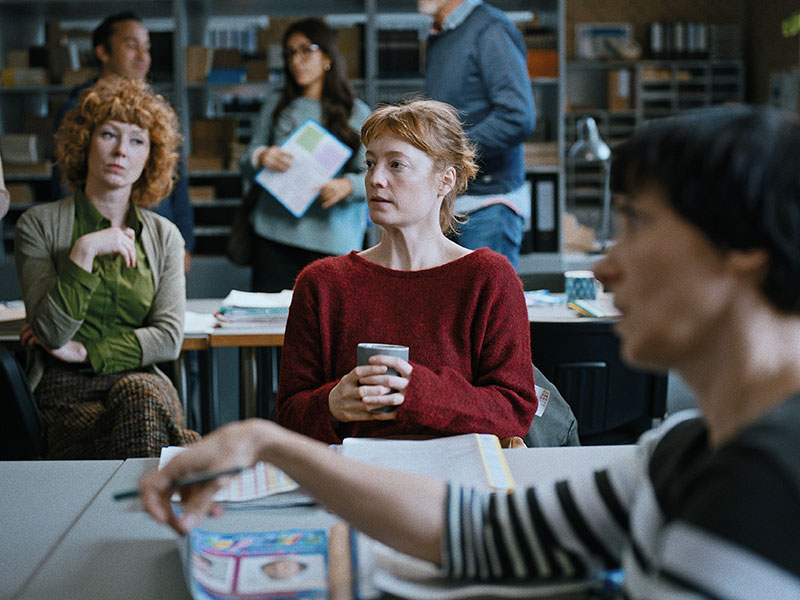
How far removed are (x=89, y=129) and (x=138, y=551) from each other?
1.76m

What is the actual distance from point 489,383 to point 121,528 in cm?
74

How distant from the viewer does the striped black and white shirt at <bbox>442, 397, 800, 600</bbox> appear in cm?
55

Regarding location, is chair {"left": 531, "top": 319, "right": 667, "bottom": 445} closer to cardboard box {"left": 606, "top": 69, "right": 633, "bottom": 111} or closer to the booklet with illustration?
the booklet with illustration

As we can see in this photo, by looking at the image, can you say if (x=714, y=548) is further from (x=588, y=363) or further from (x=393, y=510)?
(x=588, y=363)

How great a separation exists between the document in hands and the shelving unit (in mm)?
3762

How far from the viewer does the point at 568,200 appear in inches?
321

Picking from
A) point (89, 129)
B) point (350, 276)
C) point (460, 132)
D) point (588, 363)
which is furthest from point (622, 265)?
point (89, 129)

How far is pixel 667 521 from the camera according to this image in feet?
2.20

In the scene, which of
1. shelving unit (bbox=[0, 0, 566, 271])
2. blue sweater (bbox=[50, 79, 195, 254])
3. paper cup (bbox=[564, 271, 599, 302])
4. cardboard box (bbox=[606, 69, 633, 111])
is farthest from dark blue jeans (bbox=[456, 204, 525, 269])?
cardboard box (bbox=[606, 69, 633, 111])

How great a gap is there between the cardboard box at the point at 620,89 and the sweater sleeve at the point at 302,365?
23.0ft

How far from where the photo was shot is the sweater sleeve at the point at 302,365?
1.57 m

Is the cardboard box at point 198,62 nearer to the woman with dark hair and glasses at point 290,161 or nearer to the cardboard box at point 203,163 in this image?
the cardboard box at point 203,163

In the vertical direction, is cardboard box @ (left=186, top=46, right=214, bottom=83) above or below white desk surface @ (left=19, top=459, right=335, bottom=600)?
above

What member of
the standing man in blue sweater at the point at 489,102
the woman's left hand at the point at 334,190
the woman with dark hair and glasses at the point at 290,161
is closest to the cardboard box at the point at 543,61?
the woman with dark hair and glasses at the point at 290,161
